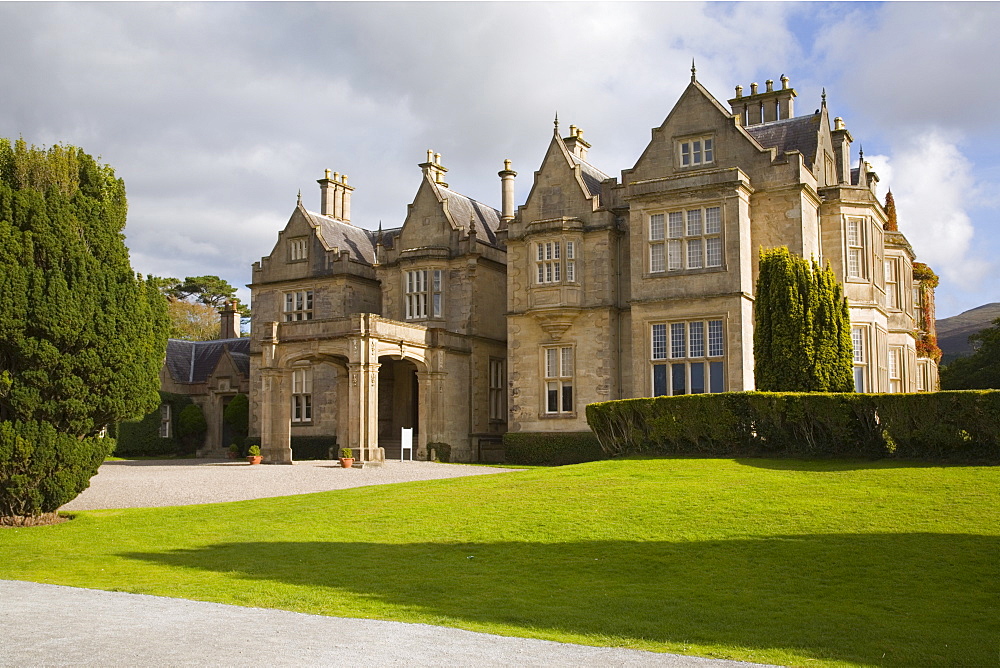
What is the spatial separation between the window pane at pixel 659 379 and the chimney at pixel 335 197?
20187 millimetres

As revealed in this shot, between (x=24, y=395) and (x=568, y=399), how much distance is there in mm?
19912

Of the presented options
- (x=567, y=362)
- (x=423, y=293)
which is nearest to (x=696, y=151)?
(x=567, y=362)

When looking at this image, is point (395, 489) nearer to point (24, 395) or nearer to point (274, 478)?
point (274, 478)

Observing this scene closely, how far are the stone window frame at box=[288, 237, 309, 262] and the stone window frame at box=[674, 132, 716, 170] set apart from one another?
1728cm

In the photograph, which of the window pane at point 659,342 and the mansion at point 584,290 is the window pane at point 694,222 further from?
the window pane at point 659,342

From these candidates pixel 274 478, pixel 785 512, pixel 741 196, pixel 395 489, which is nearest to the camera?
pixel 785 512

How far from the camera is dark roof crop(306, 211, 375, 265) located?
137 ft

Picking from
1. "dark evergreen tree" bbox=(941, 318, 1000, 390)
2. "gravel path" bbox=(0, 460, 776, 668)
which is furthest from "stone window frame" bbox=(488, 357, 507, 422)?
"gravel path" bbox=(0, 460, 776, 668)

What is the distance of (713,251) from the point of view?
3011 centimetres

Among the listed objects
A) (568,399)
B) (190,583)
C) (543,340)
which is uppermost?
(543,340)

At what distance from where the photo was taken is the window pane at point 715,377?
29531 millimetres

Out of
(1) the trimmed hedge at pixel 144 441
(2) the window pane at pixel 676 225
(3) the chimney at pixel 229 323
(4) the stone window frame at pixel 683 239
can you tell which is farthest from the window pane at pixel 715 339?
(3) the chimney at pixel 229 323

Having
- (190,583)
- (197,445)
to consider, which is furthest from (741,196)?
(197,445)

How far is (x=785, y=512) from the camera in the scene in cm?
1453
